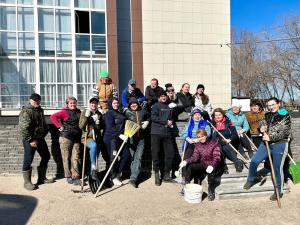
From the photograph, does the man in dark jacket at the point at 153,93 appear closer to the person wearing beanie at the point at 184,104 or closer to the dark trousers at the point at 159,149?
Result: the person wearing beanie at the point at 184,104

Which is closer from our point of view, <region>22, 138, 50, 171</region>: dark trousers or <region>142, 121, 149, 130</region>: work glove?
<region>22, 138, 50, 171</region>: dark trousers

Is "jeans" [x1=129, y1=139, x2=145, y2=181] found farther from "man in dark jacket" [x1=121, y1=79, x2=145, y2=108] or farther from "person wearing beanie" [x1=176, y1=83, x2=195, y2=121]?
"person wearing beanie" [x1=176, y1=83, x2=195, y2=121]

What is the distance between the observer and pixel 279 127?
7.22m

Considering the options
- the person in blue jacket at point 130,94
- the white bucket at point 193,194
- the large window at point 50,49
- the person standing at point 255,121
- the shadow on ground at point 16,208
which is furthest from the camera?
the large window at point 50,49

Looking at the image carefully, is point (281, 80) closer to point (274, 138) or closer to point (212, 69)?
point (212, 69)

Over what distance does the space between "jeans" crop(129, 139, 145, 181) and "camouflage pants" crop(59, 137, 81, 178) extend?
1.20 metres

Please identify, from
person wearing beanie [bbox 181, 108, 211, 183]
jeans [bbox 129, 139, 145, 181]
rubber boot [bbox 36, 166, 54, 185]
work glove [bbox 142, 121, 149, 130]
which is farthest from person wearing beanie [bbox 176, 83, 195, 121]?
rubber boot [bbox 36, 166, 54, 185]

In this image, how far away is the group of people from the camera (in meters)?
7.34

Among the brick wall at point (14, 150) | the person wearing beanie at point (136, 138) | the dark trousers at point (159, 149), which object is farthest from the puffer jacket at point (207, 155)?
the brick wall at point (14, 150)

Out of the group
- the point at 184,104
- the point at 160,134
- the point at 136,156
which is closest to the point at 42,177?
the point at 136,156

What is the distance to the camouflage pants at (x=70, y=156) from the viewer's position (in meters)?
7.92

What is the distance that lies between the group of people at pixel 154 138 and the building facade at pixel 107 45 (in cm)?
727

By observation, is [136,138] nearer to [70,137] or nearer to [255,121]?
[70,137]

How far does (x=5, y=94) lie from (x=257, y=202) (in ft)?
37.9
